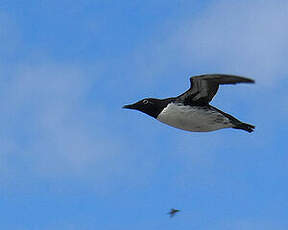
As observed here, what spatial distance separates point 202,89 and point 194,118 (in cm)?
107

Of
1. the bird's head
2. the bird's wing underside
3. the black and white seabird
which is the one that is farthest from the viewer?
the bird's head

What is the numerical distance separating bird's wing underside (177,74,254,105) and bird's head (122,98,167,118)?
0.81m

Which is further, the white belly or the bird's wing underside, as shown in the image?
the white belly

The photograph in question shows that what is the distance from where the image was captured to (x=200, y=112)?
24078mm

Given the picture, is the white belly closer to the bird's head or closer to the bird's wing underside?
the bird's wing underside

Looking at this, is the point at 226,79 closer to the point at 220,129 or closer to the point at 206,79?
the point at 206,79

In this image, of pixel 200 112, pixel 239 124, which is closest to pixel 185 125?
pixel 200 112

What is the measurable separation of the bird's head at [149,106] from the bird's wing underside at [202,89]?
2.67 feet

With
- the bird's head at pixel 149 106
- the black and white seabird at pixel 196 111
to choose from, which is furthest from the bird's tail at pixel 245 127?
the bird's head at pixel 149 106

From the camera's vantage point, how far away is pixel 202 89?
24031 mm

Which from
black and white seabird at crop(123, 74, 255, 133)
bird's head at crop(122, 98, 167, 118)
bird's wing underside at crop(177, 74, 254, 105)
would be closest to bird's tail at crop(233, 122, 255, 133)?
black and white seabird at crop(123, 74, 255, 133)

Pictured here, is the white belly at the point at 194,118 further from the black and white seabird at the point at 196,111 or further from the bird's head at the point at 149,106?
the bird's head at the point at 149,106

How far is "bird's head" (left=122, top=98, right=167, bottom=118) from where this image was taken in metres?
24.8

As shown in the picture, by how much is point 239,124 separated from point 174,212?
4333 mm
